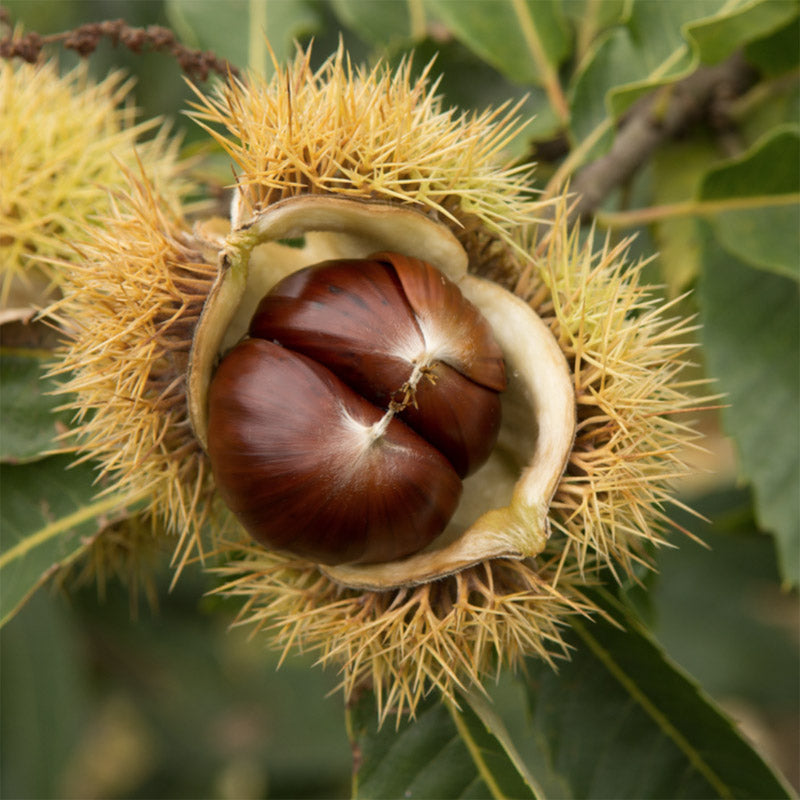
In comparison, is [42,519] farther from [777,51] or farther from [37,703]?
[777,51]

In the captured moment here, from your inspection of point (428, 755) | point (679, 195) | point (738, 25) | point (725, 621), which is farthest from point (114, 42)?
point (725, 621)

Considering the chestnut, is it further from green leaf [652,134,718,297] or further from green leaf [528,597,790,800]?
green leaf [652,134,718,297]

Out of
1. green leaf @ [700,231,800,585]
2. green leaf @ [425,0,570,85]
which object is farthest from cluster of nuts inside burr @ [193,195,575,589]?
green leaf @ [425,0,570,85]

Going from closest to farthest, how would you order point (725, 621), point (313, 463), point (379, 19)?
point (313, 463), point (379, 19), point (725, 621)

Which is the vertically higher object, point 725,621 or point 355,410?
point 355,410

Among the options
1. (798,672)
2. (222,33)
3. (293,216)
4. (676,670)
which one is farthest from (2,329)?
(798,672)

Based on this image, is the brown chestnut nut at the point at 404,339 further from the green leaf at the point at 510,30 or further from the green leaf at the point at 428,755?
the green leaf at the point at 510,30

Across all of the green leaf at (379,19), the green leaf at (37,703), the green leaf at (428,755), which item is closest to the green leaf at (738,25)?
the green leaf at (379,19)
